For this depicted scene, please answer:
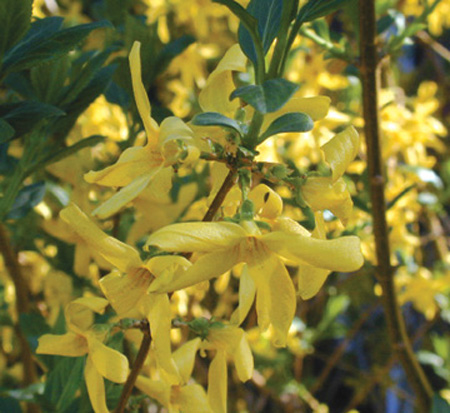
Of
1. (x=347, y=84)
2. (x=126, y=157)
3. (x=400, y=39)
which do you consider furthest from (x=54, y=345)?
(x=347, y=84)

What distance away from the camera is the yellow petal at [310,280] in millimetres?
550

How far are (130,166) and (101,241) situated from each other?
0.27 ft

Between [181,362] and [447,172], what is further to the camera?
[447,172]

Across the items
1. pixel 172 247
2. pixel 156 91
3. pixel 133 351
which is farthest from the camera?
pixel 156 91

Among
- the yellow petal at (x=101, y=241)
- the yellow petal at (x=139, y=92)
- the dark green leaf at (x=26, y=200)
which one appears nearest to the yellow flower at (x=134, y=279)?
the yellow petal at (x=101, y=241)

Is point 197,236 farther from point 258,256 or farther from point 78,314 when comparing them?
point 78,314

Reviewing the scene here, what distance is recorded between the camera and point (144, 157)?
1.80 ft

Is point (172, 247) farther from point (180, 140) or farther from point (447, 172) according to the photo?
point (447, 172)

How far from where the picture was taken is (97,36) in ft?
6.04

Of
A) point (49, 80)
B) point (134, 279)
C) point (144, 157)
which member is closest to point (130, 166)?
point (144, 157)

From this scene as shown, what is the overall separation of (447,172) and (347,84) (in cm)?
44

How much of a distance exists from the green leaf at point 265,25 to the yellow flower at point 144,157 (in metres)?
0.12

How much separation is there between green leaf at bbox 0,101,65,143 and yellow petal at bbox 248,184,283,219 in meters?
0.28

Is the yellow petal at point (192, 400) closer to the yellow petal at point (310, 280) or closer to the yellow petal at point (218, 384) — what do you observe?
the yellow petal at point (218, 384)
